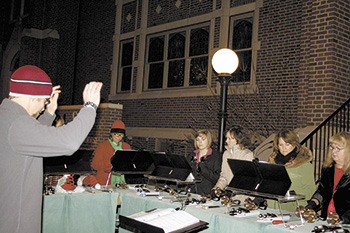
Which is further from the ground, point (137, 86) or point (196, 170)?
point (137, 86)

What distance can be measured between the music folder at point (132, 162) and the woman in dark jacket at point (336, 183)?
2.66m

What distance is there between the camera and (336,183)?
14.4 feet

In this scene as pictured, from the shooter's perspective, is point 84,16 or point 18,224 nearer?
point 18,224

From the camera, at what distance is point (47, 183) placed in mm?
5418

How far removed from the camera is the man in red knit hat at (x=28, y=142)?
220 cm

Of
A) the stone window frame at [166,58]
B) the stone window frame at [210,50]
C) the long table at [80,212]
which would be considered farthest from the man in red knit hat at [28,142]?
the stone window frame at [166,58]

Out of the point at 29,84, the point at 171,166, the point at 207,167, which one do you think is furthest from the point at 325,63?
the point at 29,84

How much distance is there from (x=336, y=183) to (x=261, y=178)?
91 cm

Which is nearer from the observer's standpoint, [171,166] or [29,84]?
[29,84]

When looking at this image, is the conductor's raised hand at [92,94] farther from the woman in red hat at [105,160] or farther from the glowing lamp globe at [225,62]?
the glowing lamp globe at [225,62]

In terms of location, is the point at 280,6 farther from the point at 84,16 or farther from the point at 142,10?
the point at 84,16

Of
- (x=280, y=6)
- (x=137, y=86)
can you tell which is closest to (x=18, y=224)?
(x=280, y=6)

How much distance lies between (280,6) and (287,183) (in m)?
7.32

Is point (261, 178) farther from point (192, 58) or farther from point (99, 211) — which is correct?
point (192, 58)
